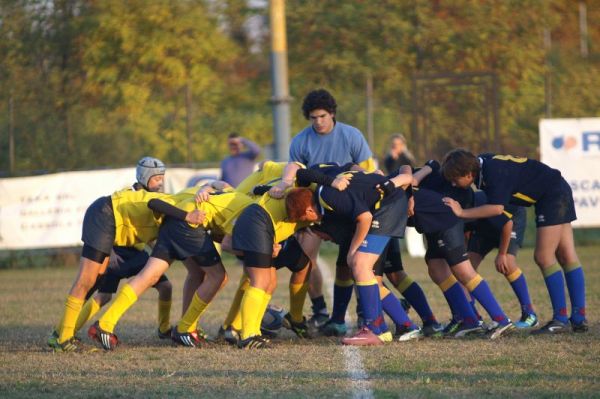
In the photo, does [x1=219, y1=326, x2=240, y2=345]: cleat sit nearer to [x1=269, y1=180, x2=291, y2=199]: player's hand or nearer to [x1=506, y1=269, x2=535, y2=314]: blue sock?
[x1=269, y1=180, x2=291, y2=199]: player's hand

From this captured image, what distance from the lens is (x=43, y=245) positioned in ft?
52.6

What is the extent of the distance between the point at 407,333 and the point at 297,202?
4.50 ft

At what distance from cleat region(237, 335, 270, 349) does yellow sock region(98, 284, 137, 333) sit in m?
0.84

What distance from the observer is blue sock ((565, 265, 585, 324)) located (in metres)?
8.20

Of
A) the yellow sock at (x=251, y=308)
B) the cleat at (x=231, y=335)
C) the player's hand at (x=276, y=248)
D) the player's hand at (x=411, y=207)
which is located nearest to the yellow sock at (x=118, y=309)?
the yellow sock at (x=251, y=308)

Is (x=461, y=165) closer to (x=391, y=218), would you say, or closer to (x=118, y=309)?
(x=391, y=218)

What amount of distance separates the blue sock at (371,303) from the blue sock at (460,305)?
73 centimetres

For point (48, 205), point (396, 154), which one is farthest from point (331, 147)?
point (48, 205)

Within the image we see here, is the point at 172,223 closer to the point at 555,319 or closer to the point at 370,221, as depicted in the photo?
the point at 370,221

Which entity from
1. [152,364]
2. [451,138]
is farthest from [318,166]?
[451,138]

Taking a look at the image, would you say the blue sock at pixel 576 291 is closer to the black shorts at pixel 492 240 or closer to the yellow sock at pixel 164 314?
the black shorts at pixel 492 240

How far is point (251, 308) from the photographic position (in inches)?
303

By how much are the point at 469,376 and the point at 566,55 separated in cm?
1935

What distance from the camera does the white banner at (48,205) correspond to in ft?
52.4
